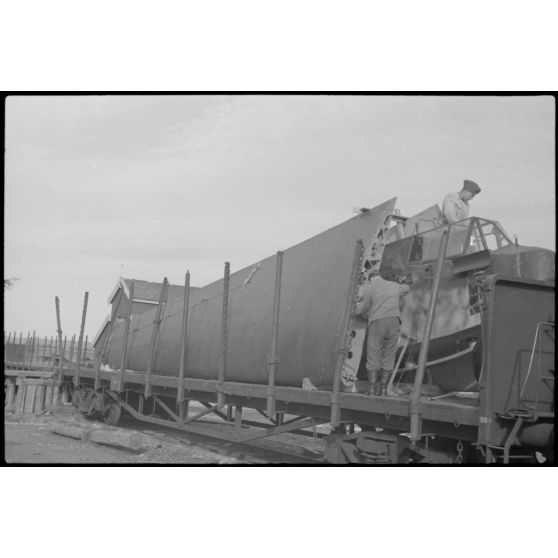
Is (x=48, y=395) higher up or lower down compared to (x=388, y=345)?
lower down

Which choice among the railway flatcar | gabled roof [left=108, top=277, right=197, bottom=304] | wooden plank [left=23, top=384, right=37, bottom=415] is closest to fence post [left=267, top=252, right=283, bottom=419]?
the railway flatcar

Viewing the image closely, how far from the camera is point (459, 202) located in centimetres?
706

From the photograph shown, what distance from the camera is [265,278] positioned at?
29.7ft

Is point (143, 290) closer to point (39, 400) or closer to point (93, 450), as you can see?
point (39, 400)

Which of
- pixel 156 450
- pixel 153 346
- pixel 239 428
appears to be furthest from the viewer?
pixel 153 346

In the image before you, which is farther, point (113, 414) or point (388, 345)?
point (113, 414)

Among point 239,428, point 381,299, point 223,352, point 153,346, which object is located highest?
point 381,299

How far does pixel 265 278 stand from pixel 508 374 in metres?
4.52

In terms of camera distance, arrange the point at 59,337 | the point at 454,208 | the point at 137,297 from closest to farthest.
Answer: the point at 454,208, the point at 59,337, the point at 137,297

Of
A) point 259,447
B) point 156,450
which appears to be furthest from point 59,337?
point 259,447

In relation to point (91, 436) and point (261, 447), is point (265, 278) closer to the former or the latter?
point (261, 447)

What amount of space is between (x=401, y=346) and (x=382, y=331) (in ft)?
1.95

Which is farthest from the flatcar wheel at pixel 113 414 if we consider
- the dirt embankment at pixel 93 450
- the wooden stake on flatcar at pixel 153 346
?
the wooden stake on flatcar at pixel 153 346

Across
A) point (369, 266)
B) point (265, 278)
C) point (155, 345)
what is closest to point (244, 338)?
point (265, 278)
